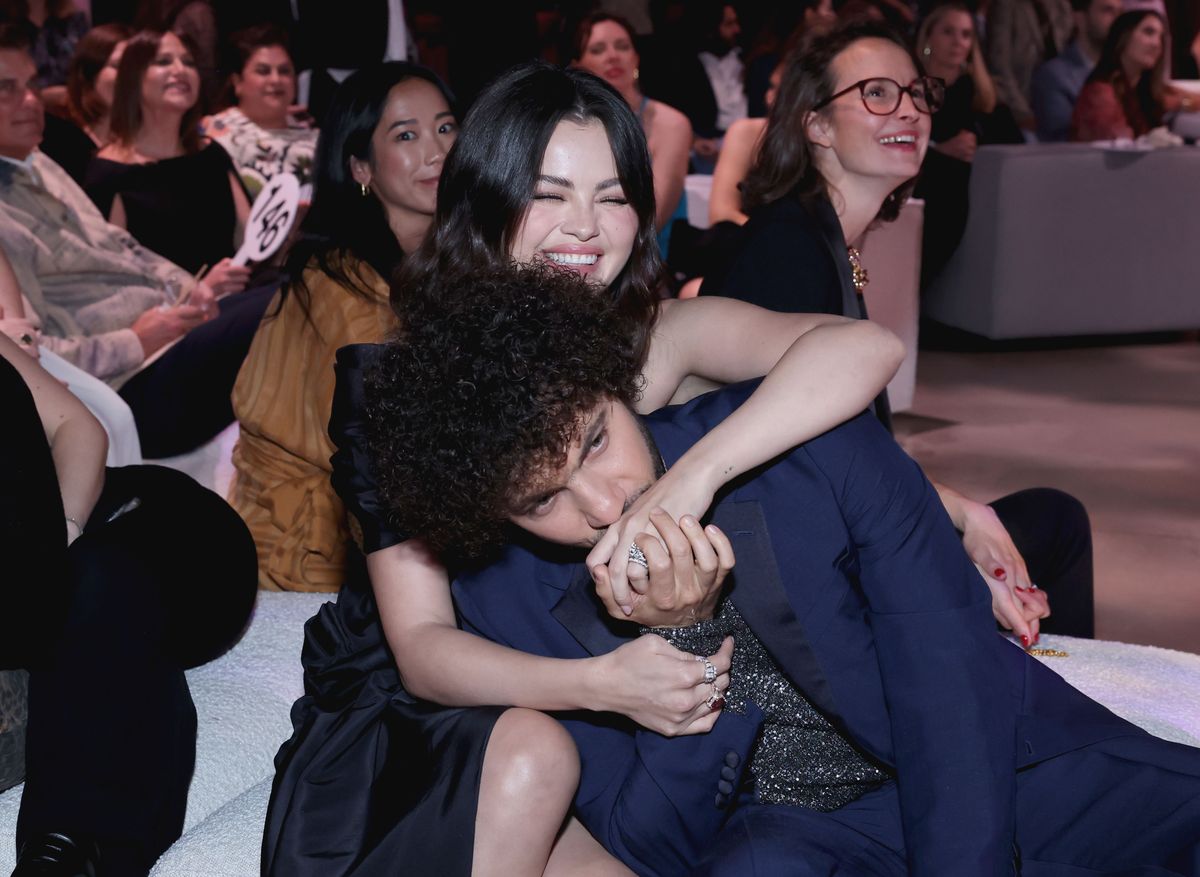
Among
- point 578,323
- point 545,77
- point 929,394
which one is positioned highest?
point 545,77

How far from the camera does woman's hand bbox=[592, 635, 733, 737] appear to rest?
135cm

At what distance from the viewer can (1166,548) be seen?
3.76m

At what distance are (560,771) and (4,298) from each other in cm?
195

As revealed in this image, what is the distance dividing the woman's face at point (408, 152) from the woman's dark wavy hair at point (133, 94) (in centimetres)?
188

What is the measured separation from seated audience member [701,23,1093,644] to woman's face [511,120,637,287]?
0.67 metres

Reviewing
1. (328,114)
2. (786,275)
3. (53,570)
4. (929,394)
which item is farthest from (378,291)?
(929,394)

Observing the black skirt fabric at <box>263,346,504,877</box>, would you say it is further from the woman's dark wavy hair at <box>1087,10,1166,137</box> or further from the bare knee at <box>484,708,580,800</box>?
the woman's dark wavy hair at <box>1087,10,1166,137</box>

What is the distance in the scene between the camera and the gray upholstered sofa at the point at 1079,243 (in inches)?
237

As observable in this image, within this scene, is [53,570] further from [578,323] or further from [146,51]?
[146,51]

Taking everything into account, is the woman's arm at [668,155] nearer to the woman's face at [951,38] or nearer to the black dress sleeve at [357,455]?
the woman's face at [951,38]

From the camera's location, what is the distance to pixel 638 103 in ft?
17.6

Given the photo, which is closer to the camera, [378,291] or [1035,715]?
[1035,715]

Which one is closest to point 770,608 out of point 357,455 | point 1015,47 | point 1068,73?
point 357,455

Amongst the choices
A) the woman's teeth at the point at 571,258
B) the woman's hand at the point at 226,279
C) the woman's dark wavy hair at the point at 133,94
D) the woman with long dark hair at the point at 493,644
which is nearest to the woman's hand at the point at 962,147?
the woman's dark wavy hair at the point at 133,94
